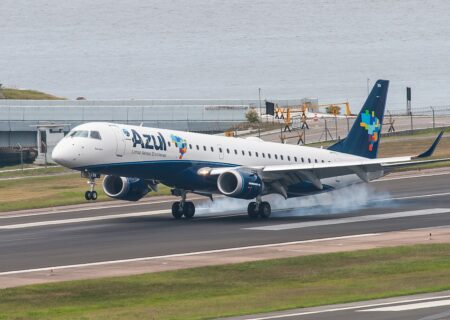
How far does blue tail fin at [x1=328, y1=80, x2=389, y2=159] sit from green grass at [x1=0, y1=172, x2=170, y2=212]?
43.9ft

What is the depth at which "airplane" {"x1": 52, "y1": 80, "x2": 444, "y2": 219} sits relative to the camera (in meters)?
50.2

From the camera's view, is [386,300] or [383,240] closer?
[386,300]

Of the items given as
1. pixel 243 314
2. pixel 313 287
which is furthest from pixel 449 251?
pixel 243 314

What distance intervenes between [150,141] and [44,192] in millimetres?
22338

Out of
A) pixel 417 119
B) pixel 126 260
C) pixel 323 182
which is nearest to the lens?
pixel 126 260

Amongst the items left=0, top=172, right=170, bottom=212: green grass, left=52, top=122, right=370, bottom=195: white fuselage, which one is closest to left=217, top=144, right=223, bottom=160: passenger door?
left=52, top=122, right=370, bottom=195: white fuselage

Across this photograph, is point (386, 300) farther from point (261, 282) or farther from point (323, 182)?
point (323, 182)

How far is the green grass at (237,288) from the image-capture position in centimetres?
2942

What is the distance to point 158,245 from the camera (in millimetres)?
44250

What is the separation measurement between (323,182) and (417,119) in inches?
2313

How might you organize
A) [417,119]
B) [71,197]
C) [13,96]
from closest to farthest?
[71,197]
[417,119]
[13,96]

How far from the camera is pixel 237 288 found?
3325cm

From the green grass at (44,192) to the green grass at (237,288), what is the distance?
2959cm

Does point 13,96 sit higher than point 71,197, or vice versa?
point 13,96
